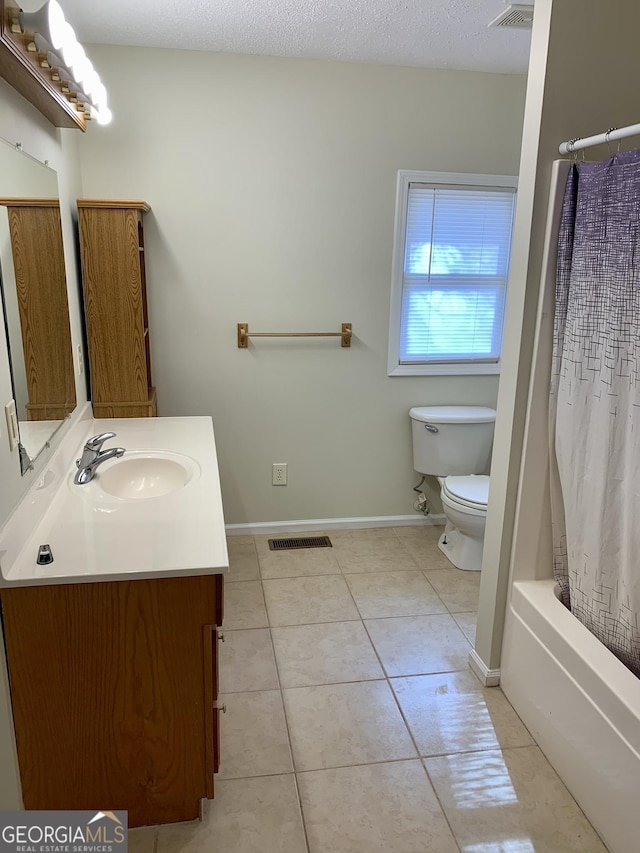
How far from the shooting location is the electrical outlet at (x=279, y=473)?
130 inches

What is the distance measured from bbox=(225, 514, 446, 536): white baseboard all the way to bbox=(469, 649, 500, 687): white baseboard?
49.4 inches

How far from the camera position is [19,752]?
59.3 inches

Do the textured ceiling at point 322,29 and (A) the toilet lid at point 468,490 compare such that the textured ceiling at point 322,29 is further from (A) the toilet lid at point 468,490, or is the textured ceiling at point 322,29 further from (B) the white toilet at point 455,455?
(A) the toilet lid at point 468,490

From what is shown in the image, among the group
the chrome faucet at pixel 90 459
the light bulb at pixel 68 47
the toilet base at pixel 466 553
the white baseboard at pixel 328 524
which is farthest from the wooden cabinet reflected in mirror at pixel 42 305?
the toilet base at pixel 466 553

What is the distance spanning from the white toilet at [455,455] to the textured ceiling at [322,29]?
1.65 m

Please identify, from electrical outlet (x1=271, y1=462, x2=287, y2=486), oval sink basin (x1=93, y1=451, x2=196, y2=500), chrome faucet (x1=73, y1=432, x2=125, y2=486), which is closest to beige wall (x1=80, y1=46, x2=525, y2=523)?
electrical outlet (x1=271, y1=462, x2=287, y2=486)

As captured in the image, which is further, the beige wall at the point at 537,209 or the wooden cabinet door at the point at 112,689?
the beige wall at the point at 537,209

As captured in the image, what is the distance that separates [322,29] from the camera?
8.24 ft

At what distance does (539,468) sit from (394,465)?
4.86 feet

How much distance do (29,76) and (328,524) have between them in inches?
98.3

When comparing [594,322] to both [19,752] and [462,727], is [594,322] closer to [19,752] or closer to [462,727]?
[462,727]

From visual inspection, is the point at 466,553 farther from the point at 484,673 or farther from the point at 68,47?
the point at 68,47

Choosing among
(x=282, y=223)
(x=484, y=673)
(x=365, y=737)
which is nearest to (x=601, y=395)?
(x=484, y=673)

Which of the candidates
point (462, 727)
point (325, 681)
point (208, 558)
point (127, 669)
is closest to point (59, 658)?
point (127, 669)
